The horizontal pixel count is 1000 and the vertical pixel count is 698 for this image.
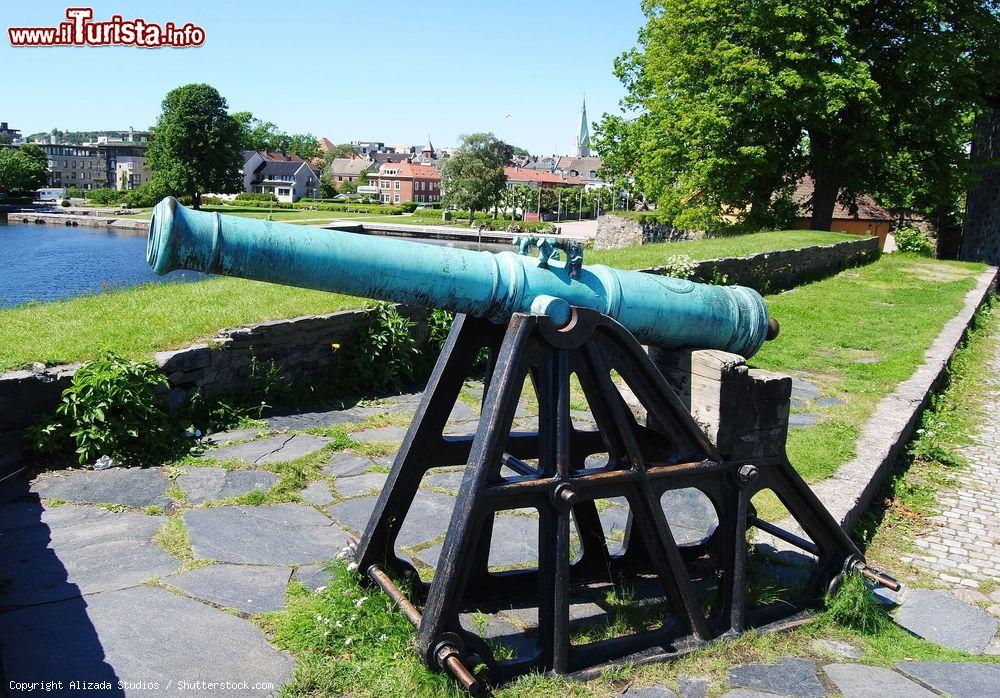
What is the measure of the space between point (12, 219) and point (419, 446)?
6925 cm

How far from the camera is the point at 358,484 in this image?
4746 millimetres

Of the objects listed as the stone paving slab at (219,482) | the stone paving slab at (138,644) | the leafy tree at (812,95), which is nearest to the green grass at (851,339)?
the stone paving slab at (219,482)

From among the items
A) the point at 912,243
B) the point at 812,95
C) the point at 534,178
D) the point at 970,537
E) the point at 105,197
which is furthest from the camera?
the point at 534,178

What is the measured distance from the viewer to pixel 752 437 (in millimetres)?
3430

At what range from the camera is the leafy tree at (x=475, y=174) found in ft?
240

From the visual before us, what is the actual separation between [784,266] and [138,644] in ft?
43.2

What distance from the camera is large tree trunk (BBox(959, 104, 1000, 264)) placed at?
23734 millimetres

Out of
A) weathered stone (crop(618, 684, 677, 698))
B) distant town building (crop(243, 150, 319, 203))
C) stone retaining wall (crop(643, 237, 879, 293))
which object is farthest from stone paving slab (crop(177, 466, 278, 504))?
distant town building (crop(243, 150, 319, 203))

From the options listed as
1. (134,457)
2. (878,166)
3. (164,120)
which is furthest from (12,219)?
(134,457)

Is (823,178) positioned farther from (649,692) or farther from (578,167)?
(578,167)

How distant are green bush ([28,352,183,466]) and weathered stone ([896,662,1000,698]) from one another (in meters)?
4.02

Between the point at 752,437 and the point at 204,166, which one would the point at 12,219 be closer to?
the point at 204,166

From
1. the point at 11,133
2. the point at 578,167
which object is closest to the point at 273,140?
the point at 578,167

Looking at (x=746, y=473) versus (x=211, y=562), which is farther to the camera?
(x=211, y=562)
